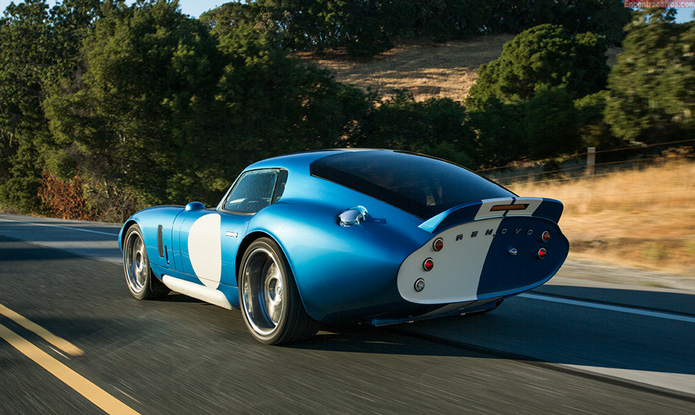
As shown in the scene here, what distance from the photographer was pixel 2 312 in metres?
5.81

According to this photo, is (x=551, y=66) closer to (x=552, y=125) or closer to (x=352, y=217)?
(x=552, y=125)

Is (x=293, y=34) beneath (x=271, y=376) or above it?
above

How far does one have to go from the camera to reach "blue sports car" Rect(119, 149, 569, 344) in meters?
3.82

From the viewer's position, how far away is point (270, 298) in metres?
4.54

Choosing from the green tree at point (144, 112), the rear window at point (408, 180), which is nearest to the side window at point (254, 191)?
the rear window at point (408, 180)

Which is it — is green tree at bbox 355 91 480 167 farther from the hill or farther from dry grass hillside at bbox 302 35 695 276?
the hill

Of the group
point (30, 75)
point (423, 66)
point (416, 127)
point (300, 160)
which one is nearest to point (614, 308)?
point (300, 160)

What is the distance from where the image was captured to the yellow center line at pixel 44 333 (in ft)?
14.8

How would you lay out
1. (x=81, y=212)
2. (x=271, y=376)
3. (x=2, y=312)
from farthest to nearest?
1. (x=81, y=212)
2. (x=2, y=312)
3. (x=271, y=376)

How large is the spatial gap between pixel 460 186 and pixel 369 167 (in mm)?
651

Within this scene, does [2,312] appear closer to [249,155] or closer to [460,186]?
[460,186]

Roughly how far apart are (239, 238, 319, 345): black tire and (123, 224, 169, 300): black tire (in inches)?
71.8

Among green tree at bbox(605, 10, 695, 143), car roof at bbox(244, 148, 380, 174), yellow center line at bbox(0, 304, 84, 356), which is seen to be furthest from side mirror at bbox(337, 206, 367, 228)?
green tree at bbox(605, 10, 695, 143)

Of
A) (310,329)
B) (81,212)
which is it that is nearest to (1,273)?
(310,329)
